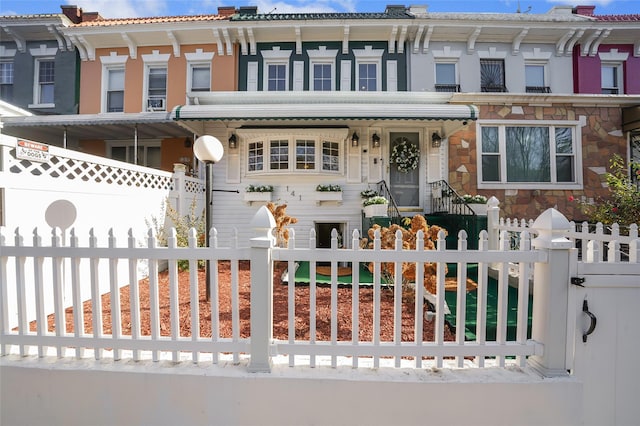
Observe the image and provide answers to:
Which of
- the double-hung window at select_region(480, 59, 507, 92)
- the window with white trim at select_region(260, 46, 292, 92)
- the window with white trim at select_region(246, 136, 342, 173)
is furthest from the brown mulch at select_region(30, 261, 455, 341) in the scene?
the double-hung window at select_region(480, 59, 507, 92)

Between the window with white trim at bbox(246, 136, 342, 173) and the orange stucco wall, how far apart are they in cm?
298

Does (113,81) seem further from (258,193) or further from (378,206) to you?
(378,206)

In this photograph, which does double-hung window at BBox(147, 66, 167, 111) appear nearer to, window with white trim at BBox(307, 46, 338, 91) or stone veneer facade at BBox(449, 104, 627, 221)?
window with white trim at BBox(307, 46, 338, 91)

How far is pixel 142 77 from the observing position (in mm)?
9711

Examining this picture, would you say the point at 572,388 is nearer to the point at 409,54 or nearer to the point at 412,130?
the point at 412,130

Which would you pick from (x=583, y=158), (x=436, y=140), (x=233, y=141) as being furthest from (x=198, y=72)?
(x=583, y=158)

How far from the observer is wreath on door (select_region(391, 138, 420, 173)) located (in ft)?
27.4

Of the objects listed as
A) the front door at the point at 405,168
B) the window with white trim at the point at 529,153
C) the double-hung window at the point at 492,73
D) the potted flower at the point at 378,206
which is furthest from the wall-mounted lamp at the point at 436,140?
the double-hung window at the point at 492,73

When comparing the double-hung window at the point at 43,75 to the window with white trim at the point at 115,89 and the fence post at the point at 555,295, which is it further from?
the fence post at the point at 555,295

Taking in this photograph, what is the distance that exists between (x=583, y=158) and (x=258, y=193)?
9363 mm

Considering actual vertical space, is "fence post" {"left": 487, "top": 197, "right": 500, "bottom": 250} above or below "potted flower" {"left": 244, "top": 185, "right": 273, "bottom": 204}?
below

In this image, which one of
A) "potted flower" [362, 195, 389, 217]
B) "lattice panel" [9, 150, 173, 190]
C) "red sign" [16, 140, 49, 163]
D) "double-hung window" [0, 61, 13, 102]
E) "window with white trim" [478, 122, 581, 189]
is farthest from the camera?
"double-hung window" [0, 61, 13, 102]

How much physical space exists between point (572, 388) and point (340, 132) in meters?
7.05

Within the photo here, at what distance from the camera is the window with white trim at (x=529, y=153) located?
8.29 meters
